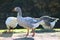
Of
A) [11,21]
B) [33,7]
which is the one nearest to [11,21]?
[11,21]

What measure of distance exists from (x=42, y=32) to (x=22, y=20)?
1.09 m

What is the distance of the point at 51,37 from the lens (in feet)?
19.6

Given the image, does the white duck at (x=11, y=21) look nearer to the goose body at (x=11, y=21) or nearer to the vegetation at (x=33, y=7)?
the goose body at (x=11, y=21)

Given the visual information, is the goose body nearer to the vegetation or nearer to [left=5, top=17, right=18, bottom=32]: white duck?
[left=5, top=17, right=18, bottom=32]: white duck

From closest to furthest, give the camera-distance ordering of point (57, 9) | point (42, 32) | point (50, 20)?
1. point (42, 32)
2. point (50, 20)
3. point (57, 9)

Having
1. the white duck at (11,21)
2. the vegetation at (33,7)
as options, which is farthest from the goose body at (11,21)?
the vegetation at (33,7)

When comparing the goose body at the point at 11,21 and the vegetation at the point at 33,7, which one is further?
the vegetation at the point at 33,7

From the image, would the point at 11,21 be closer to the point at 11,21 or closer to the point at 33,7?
the point at 11,21

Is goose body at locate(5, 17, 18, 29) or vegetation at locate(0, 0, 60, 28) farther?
vegetation at locate(0, 0, 60, 28)

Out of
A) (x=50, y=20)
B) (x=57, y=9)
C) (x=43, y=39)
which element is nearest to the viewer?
(x=43, y=39)

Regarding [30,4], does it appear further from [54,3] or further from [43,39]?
[43,39]

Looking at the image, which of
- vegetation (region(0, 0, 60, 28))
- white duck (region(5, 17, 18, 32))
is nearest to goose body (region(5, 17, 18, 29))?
white duck (region(5, 17, 18, 32))

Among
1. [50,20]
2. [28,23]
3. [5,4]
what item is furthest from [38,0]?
[28,23]

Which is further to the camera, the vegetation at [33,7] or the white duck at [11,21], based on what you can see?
the vegetation at [33,7]
